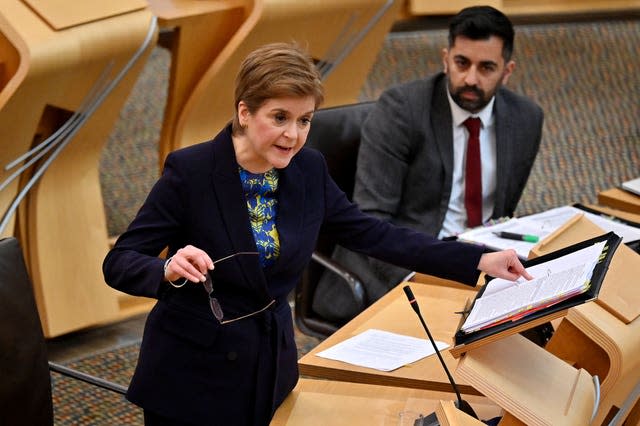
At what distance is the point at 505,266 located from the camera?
2090 mm

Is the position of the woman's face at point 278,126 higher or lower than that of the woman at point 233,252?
higher

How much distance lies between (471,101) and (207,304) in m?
1.41

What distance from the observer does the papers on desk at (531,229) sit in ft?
8.97

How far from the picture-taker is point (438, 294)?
2.70 metres

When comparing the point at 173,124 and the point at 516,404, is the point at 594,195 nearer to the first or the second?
the point at 173,124

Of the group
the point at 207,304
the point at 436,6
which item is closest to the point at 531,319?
the point at 207,304

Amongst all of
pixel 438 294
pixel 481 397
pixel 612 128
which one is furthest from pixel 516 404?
pixel 612 128

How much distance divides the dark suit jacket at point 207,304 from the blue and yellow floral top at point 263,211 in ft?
0.05

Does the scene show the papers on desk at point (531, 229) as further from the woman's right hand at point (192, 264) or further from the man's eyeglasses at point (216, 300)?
the woman's right hand at point (192, 264)

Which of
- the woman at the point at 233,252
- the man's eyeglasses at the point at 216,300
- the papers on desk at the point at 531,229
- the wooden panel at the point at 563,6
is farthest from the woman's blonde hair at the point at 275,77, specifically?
the wooden panel at the point at 563,6

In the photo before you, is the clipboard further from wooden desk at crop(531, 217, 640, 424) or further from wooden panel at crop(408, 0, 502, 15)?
wooden panel at crop(408, 0, 502, 15)

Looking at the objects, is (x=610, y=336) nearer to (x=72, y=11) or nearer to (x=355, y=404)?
(x=355, y=404)

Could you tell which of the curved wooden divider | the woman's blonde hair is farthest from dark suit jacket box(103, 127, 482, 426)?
the curved wooden divider

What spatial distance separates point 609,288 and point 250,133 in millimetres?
813
